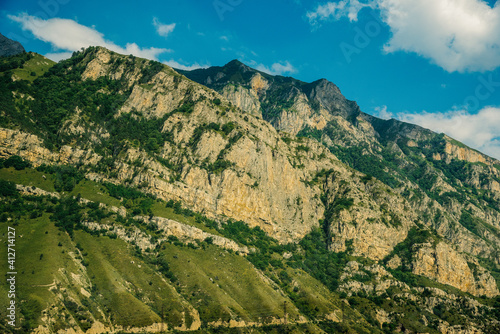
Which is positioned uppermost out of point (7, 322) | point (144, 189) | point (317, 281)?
point (144, 189)

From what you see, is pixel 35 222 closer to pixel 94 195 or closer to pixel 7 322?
pixel 94 195

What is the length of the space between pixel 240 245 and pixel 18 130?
4160 inches

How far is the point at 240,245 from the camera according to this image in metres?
177

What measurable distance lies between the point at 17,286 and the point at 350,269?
140323mm

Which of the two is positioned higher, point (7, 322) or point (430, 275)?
point (430, 275)

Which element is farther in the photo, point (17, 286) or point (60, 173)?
point (60, 173)

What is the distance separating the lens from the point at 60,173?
166 metres

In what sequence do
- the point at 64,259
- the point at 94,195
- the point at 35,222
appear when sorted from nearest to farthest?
the point at 64,259
the point at 35,222
the point at 94,195

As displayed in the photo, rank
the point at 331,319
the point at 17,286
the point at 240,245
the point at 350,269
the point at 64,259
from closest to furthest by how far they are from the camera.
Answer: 1. the point at 17,286
2. the point at 64,259
3. the point at 331,319
4. the point at 240,245
5. the point at 350,269

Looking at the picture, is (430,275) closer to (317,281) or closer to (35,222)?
(317,281)

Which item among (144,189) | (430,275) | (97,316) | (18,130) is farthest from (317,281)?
(18,130)

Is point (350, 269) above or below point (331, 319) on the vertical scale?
above

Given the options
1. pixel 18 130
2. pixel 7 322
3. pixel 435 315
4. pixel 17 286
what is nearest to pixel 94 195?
pixel 18 130

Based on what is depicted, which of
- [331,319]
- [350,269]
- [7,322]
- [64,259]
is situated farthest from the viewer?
[350,269]
